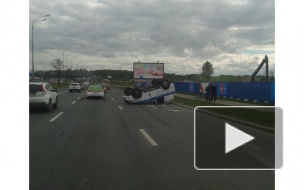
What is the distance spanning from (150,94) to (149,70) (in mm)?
30535

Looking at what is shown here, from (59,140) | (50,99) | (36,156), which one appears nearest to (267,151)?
(36,156)

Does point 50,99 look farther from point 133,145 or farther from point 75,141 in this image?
point 133,145

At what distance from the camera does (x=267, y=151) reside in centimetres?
640

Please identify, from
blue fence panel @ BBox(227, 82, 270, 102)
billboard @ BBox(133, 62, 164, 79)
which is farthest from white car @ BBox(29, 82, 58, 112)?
billboard @ BBox(133, 62, 164, 79)

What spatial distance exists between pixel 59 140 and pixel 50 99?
10.2 m

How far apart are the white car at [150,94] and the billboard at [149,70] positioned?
29402mm

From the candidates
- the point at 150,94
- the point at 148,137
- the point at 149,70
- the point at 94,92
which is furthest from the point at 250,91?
the point at 149,70

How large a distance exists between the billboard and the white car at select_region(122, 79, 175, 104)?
96.5 ft

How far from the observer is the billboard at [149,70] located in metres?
58.2

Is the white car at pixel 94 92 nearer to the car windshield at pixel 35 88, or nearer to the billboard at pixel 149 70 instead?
the car windshield at pixel 35 88

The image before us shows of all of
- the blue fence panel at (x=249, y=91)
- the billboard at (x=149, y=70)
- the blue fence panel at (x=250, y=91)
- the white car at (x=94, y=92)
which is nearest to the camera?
the blue fence panel at (x=249, y=91)

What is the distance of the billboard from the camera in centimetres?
5816

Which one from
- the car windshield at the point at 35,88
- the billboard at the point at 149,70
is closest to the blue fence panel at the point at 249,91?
the car windshield at the point at 35,88
